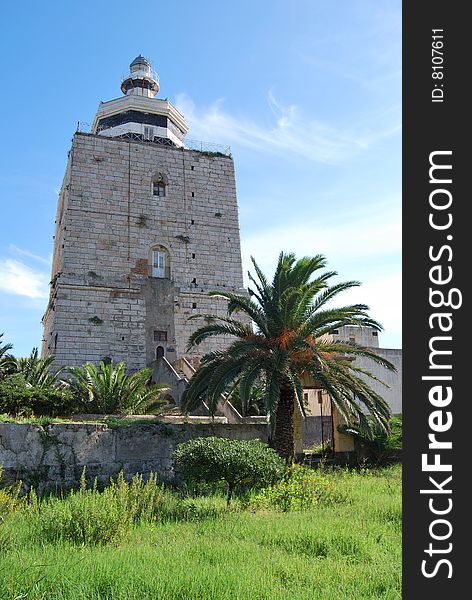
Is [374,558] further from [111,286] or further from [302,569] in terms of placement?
[111,286]

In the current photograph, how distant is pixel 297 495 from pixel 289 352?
3.49m

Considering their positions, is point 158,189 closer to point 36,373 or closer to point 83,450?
point 36,373

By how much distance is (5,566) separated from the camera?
537cm

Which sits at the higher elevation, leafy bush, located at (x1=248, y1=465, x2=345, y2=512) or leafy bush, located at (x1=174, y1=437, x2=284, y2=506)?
leafy bush, located at (x1=174, y1=437, x2=284, y2=506)

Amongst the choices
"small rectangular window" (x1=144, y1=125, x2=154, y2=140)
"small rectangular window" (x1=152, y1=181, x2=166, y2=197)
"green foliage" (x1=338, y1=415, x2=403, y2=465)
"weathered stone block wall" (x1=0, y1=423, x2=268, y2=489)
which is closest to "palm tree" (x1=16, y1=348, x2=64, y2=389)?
"weathered stone block wall" (x1=0, y1=423, x2=268, y2=489)

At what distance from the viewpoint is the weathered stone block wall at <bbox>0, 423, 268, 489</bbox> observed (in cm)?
1026

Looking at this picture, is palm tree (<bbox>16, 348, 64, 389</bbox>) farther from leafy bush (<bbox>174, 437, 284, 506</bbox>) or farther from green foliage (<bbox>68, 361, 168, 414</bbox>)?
leafy bush (<bbox>174, 437, 284, 506</bbox>)

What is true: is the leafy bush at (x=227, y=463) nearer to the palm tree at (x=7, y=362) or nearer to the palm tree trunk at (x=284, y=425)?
the palm tree trunk at (x=284, y=425)

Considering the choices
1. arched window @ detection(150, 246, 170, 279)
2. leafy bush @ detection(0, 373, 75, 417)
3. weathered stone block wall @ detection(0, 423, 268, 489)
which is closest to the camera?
weathered stone block wall @ detection(0, 423, 268, 489)

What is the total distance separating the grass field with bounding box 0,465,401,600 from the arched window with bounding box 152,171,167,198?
65.3 feet

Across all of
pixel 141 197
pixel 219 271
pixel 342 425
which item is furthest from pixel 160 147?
pixel 342 425

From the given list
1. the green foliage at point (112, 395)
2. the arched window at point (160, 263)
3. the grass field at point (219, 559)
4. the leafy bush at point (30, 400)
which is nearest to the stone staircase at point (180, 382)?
the green foliage at point (112, 395)

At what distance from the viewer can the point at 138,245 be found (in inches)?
990

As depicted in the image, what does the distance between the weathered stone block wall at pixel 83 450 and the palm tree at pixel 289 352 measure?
1182mm
